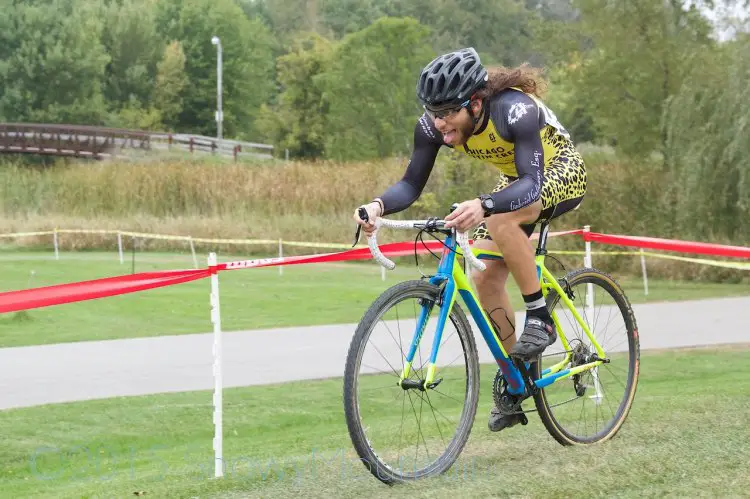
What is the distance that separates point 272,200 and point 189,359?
22121 mm

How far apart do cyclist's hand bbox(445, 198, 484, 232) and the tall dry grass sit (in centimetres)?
2092

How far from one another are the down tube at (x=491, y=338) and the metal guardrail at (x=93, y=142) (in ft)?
A: 197

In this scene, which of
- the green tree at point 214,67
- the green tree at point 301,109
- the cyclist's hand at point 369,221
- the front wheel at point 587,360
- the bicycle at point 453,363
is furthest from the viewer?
the green tree at point 214,67

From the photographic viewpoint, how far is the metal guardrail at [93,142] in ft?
217

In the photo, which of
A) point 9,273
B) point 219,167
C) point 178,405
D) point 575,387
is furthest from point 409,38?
point 575,387

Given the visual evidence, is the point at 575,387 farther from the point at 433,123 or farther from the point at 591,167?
the point at 591,167

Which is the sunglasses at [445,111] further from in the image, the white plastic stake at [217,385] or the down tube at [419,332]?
the white plastic stake at [217,385]

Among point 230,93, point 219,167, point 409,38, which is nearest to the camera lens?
point 219,167

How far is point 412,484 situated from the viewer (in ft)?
17.6

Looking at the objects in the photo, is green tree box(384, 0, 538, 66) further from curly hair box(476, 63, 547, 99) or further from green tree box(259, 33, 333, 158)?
curly hair box(476, 63, 547, 99)

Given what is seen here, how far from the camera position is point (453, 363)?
6344 mm

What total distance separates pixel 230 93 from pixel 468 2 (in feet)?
73.9

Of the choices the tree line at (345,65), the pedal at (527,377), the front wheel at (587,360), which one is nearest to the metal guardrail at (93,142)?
the tree line at (345,65)

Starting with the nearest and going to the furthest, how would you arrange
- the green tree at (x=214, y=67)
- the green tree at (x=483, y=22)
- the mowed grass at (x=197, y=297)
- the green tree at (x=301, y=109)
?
the mowed grass at (x=197, y=297), the green tree at (x=301, y=109), the green tree at (x=214, y=67), the green tree at (x=483, y=22)
